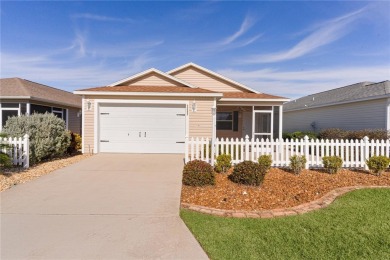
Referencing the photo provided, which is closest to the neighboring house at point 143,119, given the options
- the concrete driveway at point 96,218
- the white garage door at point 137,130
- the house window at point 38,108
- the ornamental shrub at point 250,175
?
the white garage door at point 137,130

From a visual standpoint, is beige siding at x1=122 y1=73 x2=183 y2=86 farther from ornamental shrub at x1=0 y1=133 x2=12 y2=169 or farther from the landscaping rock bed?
ornamental shrub at x1=0 y1=133 x2=12 y2=169

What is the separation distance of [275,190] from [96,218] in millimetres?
3999

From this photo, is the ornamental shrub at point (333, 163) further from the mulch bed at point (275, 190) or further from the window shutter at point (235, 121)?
the window shutter at point (235, 121)

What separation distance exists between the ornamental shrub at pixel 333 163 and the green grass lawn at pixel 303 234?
8.89 ft

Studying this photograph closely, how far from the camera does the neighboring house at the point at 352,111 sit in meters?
13.4

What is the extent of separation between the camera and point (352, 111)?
1595 cm

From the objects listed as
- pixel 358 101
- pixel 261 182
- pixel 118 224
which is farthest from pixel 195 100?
pixel 358 101

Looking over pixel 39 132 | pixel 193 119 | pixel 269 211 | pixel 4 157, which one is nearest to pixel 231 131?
pixel 193 119

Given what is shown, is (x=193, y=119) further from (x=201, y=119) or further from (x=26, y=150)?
(x=26, y=150)

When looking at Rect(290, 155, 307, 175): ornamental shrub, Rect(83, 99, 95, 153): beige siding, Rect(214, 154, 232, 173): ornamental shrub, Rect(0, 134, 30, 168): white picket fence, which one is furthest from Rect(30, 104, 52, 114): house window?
Rect(290, 155, 307, 175): ornamental shrub

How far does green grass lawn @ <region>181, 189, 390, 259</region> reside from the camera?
327 centimetres

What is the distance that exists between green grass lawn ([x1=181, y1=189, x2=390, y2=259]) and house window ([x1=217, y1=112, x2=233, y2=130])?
11570mm

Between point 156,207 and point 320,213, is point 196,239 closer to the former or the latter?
point 156,207

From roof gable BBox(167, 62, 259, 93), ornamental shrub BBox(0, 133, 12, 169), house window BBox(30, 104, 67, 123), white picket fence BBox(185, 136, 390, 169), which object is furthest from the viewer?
roof gable BBox(167, 62, 259, 93)
